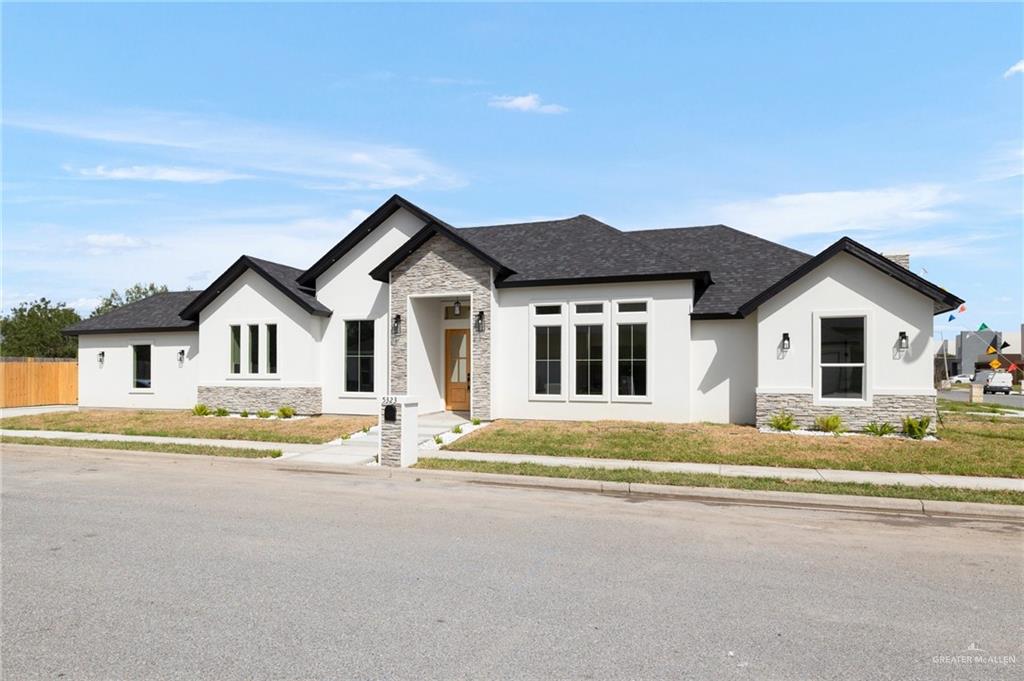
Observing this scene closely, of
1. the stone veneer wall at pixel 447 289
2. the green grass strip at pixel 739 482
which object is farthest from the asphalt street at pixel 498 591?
the stone veneer wall at pixel 447 289

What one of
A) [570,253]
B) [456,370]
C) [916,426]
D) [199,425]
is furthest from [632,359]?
[199,425]

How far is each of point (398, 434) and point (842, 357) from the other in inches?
430

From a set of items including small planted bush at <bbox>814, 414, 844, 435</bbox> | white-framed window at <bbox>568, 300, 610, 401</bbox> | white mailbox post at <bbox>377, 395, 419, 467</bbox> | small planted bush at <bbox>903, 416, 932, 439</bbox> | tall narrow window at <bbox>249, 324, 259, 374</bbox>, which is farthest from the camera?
tall narrow window at <bbox>249, 324, 259, 374</bbox>

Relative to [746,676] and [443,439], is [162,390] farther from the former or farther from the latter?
[746,676]

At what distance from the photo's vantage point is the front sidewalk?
1079 centimetres

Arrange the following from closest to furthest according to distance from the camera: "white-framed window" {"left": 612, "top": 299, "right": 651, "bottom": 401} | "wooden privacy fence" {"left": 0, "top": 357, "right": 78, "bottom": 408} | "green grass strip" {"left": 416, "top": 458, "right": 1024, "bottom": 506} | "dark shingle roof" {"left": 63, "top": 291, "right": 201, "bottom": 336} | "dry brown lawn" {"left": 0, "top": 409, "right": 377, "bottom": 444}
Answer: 1. "green grass strip" {"left": 416, "top": 458, "right": 1024, "bottom": 506}
2. "dry brown lawn" {"left": 0, "top": 409, "right": 377, "bottom": 444}
3. "white-framed window" {"left": 612, "top": 299, "right": 651, "bottom": 401}
4. "dark shingle roof" {"left": 63, "top": 291, "right": 201, "bottom": 336}
5. "wooden privacy fence" {"left": 0, "top": 357, "right": 78, "bottom": 408}

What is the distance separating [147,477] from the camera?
11.7 metres

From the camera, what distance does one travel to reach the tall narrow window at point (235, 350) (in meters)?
22.0

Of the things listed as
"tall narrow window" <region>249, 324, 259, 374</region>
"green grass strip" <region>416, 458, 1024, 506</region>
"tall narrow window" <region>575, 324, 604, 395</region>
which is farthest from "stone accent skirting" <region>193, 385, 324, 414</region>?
"green grass strip" <region>416, 458, 1024, 506</region>

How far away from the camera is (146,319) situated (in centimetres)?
2464

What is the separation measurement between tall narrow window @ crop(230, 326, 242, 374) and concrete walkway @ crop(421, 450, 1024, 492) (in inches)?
442

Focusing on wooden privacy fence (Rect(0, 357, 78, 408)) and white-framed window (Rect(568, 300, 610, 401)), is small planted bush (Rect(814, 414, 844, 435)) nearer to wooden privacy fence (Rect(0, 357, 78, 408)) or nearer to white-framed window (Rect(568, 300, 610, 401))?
white-framed window (Rect(568, 300, 610, 401))

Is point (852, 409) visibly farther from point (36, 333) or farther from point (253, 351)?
point (36, 333)

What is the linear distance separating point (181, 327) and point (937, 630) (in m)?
23.5
